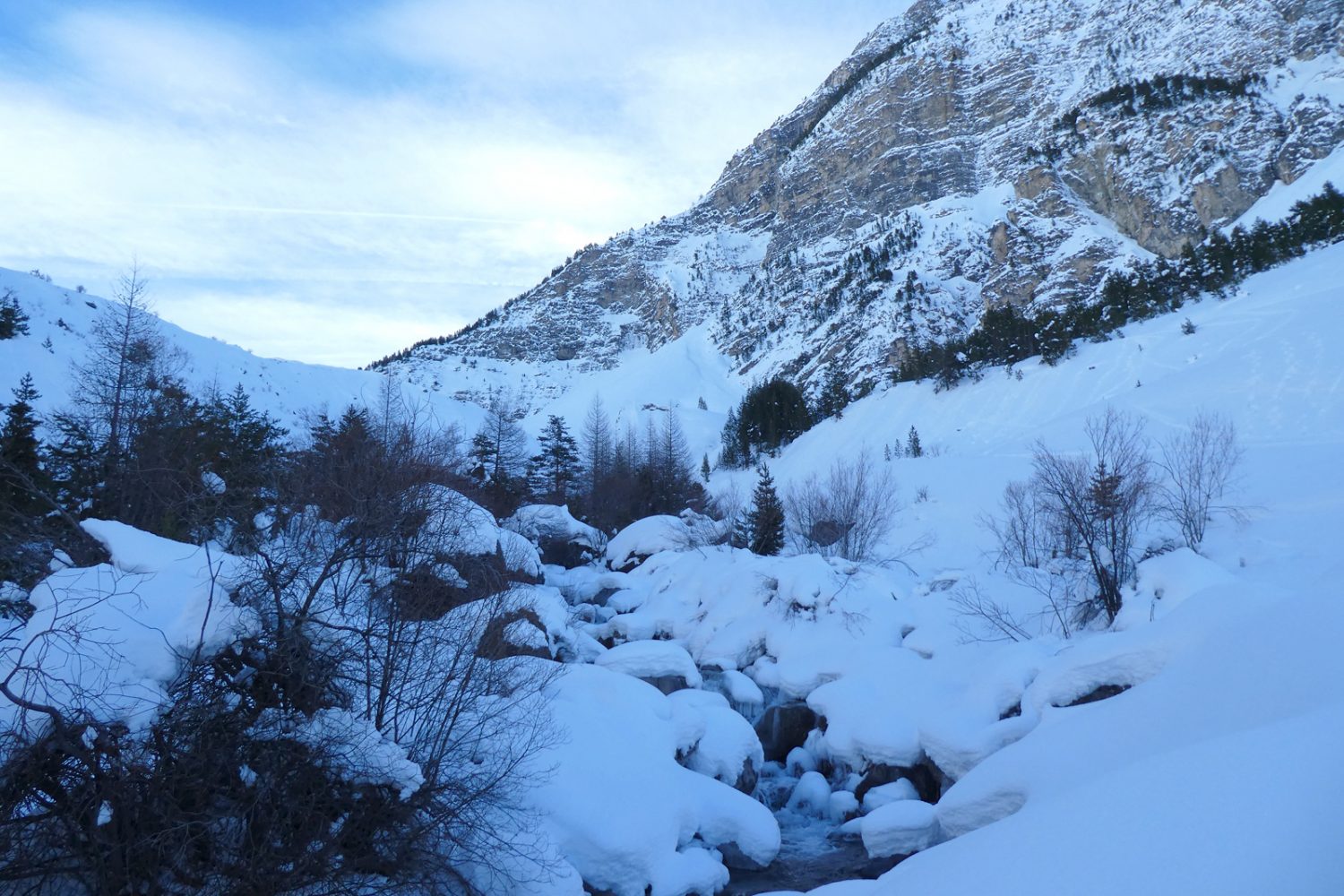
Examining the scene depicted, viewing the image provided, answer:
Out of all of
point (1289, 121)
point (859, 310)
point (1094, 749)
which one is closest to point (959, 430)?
point (1094, 749)

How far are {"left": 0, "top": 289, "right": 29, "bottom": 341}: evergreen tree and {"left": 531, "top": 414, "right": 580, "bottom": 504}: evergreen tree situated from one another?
2413cm

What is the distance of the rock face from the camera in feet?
232

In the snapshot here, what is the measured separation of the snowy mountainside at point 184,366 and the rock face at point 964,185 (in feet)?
148

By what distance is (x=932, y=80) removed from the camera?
130750 millimetres

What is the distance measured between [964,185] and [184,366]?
112509mm

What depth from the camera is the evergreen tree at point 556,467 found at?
44.2 meters

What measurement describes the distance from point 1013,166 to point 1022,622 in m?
110

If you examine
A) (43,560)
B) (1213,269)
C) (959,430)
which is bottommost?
(43,560)

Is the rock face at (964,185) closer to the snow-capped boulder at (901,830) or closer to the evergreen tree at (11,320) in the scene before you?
the evergreen tree at (11,320)

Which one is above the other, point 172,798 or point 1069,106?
point 1069,106

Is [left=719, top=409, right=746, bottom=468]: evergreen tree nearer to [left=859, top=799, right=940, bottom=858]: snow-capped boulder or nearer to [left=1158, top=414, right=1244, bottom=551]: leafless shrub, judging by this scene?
[left=1158, top=414, right=1244, bottom=551]: leafless shrub

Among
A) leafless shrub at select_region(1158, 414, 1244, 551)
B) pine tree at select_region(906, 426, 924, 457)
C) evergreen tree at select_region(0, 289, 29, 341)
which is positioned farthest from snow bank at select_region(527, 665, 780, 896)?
pine tree at select_region(906, 426, 924, 457)

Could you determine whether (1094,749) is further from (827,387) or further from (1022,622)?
(827,387)

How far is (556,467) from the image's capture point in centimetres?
4638
